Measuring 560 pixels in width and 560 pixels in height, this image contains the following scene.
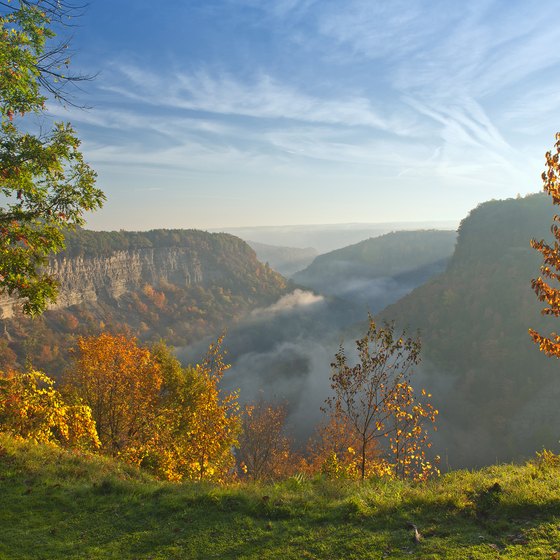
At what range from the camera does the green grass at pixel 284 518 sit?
661cm

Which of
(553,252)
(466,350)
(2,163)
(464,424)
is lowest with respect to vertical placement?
(464,424)

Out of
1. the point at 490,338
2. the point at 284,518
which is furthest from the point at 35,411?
the point at 490,338

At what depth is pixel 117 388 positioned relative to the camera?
22922 millimetres

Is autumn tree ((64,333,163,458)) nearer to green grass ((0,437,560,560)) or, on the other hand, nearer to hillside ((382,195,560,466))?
green grass ((0,437,560,560))

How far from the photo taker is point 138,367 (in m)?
25.1

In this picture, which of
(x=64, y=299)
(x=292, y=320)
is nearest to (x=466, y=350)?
(x=292, y=320)

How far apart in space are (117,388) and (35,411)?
10.8 m

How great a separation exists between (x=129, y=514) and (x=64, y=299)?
146m

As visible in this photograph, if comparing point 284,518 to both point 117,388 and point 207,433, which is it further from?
point 117,388

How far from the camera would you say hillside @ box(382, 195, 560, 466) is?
8031cm

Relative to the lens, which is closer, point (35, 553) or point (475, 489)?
point (35, 553)

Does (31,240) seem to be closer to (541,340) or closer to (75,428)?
(75,428)

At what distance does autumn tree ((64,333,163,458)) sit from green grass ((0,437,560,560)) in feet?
38.8

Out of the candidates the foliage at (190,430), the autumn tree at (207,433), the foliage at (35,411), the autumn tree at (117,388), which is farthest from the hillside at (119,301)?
the foliage at (35,411)
